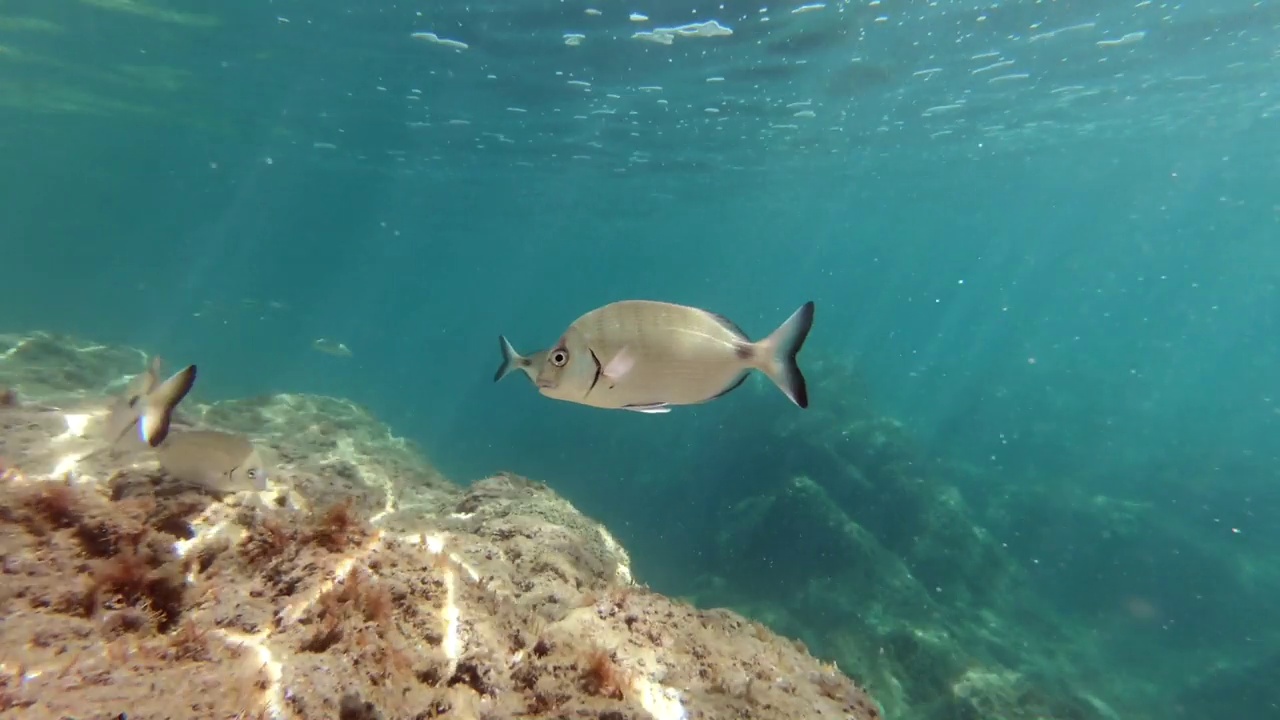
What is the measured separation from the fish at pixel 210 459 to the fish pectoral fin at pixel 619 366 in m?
2.85

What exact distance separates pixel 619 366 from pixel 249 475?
2962mm

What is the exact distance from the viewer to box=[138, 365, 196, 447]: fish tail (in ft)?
7.92

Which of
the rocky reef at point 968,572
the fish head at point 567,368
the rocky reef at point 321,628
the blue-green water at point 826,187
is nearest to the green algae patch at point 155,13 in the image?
the blue-green water at point 826,187

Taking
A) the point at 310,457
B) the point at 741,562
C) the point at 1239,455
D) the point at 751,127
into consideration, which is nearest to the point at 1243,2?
the point at 751,127

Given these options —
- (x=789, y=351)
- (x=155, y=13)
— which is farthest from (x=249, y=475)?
(x=155, y=13)

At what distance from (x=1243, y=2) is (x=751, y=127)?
48.0ft

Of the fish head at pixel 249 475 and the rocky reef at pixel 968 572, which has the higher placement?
the fish head at pixel 249 475

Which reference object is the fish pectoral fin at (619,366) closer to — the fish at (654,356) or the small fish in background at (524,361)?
the fish at (654,356)

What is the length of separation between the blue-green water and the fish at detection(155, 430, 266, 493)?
11318mm

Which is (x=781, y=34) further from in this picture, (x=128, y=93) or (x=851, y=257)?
(x=851, y=257)

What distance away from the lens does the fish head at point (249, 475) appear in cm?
382

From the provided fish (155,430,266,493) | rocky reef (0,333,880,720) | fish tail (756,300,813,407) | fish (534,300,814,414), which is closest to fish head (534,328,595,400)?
fish (534,300,814,414)

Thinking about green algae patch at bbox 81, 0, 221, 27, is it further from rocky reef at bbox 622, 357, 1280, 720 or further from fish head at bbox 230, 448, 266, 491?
fish head at bbox 230, 448, 266, 491

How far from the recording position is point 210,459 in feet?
12.2
